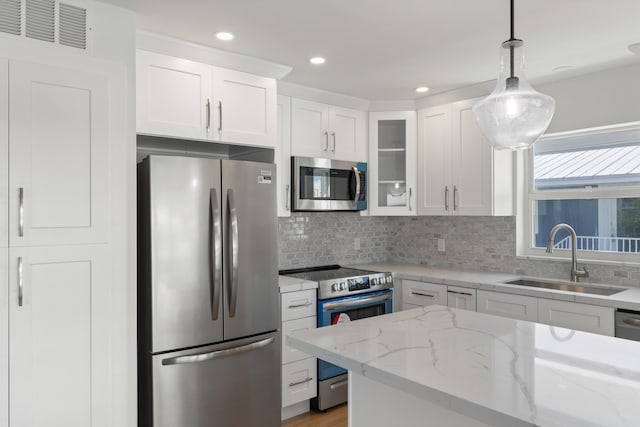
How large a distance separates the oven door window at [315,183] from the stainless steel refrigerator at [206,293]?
661mm

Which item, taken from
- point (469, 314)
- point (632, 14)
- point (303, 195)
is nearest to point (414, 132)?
point (303, 195)

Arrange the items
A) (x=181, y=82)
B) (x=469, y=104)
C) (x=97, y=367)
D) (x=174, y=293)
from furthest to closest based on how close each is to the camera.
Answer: (x=469, y=104)
(x=181, y=82)
(x=174, y=293)
(x=97, y=367)

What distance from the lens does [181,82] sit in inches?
107

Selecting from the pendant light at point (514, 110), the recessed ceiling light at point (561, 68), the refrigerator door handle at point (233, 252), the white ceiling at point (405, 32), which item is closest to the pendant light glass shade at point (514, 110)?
the pendant light at point (514, 110)

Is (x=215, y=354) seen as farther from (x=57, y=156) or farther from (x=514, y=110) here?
(x=514, y=110)

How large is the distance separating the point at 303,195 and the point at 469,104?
1518mm

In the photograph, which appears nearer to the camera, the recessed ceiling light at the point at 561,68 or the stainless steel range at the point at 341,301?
the recessed ceiling light at the point at 561,68

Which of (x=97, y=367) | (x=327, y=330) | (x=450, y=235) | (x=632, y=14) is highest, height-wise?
(x=632, y=14)

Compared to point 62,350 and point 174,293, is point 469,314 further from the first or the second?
point 62,350

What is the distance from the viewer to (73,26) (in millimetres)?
2170

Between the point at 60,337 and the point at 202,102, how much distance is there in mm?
1503

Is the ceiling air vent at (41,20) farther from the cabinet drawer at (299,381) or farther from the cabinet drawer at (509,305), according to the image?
the cabinet drawer at (509,305)

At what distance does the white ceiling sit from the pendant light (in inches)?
28.2

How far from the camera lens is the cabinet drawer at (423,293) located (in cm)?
348
